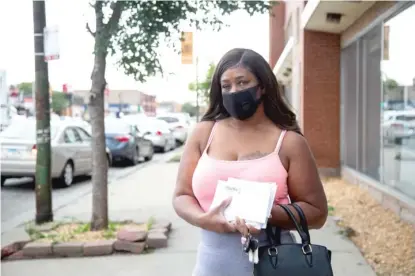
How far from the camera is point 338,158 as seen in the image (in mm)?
11312

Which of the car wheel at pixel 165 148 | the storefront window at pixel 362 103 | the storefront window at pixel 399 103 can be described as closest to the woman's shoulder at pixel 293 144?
the storefront window at pixel 399 103

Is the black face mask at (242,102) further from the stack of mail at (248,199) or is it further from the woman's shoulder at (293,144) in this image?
the stack of mail at (248,199)

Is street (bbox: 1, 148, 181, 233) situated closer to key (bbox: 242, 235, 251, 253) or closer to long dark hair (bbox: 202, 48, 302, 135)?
long dark hair (bbox: 202, 48, 302, 135)

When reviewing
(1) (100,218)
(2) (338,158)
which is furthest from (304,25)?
→ (1) (100,218)

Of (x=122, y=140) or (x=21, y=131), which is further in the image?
(x=122, y=140)

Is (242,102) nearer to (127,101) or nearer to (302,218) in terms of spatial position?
(302,218)

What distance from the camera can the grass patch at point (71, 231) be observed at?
6211 mm

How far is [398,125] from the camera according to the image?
751 centimetres

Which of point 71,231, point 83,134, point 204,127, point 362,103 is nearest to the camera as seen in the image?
point 204,127

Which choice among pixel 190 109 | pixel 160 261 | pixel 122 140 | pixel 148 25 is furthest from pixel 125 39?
pixel 190 109

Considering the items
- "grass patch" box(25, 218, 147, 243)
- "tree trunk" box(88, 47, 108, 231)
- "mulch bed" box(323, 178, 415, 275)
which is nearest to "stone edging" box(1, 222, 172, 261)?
"grass patch" box(25, 218, 147, 243)

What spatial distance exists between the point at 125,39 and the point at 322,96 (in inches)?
232

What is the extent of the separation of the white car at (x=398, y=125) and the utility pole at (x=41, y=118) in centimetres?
473

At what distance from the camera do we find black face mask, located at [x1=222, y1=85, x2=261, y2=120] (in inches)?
88.9
